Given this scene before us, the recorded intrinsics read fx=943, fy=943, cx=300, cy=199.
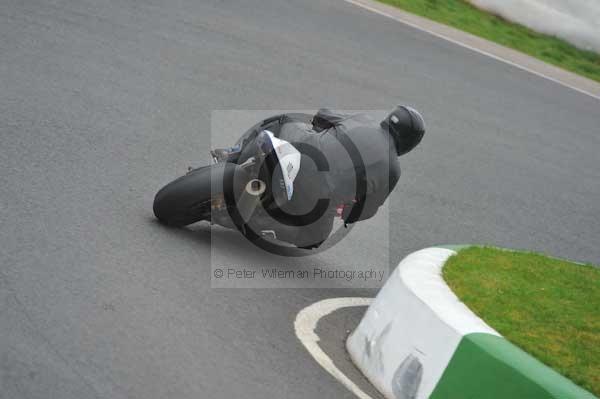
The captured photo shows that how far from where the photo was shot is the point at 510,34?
51.2ft

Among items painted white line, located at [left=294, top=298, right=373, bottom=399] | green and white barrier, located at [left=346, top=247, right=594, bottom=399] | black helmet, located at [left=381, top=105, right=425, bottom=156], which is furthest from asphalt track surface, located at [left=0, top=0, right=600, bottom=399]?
black helmet, located at [left=381, top=105, right=425, bottom=156]

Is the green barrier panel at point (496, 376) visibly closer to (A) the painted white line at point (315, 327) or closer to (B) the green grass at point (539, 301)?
(B) the green grass at point (539, 301)

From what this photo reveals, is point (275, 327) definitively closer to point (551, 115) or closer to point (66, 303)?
point (66, 303)

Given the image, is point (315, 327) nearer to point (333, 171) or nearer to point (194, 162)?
point (333, 171)

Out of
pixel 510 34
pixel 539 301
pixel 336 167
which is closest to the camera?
pixel 539 301

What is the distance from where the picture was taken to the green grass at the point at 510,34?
50.0ft

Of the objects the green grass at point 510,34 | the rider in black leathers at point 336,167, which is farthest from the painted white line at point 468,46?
the rider in black leathers at point 336,167

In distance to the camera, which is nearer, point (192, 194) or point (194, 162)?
point (192, 194)

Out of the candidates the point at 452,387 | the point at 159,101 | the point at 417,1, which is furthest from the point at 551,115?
the point at 452,387

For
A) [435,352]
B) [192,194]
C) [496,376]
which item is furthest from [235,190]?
[496,376]

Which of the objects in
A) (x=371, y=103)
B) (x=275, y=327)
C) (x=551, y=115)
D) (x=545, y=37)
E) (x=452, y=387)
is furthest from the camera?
(x=545, y=37)

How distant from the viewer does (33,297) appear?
4.95 metres

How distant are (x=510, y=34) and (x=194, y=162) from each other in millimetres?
8972

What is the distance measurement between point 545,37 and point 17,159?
1110cm
